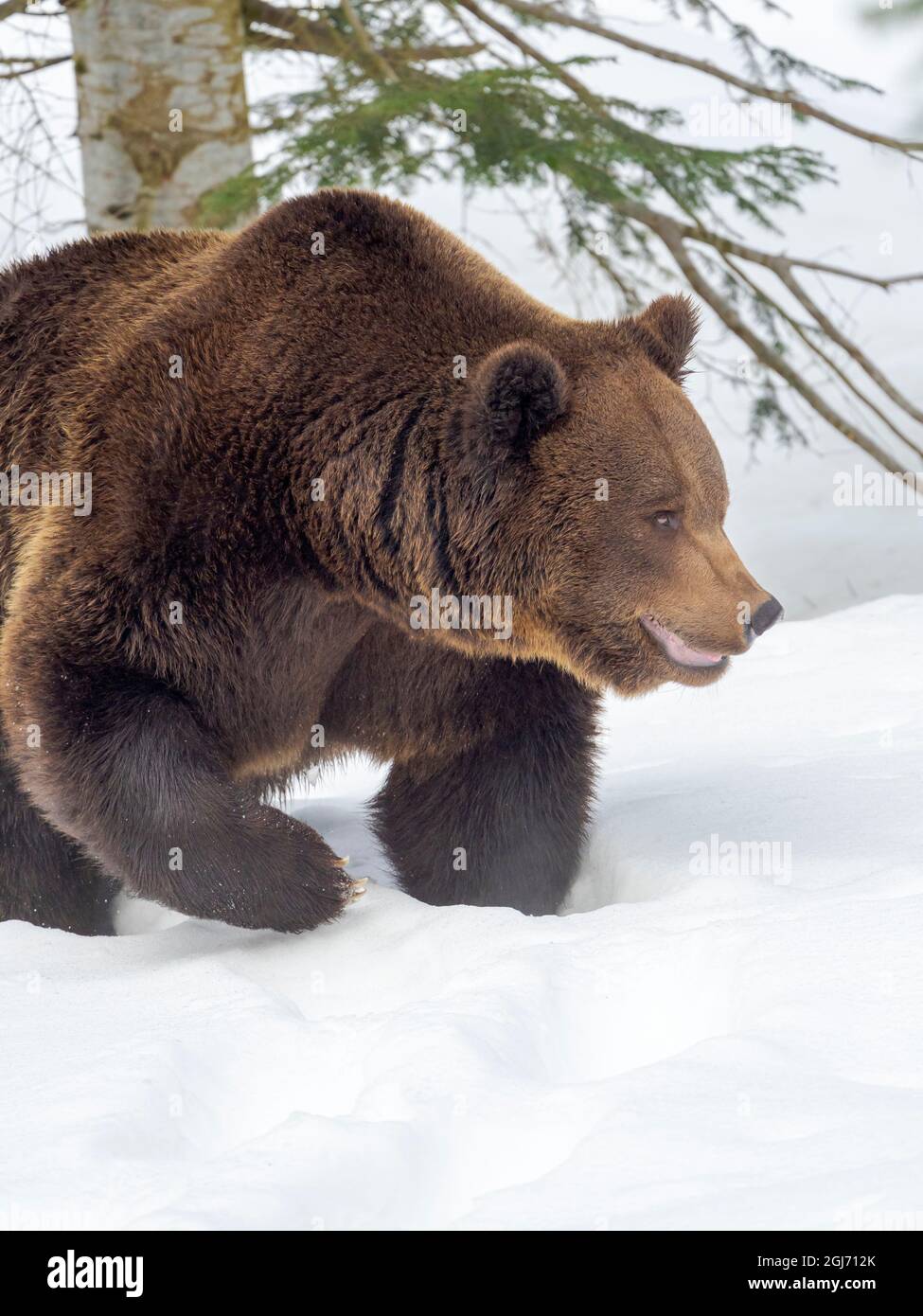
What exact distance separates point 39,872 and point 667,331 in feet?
8.03

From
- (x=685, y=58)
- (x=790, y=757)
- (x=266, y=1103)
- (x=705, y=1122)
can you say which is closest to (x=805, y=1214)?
(x=705, y=1122)

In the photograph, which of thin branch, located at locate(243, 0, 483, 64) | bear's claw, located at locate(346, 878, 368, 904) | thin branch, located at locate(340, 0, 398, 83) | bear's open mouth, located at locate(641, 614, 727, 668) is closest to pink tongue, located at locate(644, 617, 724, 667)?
bear's open mouth, located at locate(641, 614, 727, 668)

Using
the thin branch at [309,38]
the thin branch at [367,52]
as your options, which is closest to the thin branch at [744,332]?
the thin branch at [367,52]

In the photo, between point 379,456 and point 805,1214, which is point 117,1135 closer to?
point 805,1214

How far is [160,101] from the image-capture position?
8250 millimetres

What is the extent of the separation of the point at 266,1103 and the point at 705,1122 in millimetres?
827

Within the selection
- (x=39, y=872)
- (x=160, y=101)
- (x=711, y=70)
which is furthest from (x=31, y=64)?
(x=39, y=872)

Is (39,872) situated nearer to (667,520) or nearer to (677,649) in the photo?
(677,649)

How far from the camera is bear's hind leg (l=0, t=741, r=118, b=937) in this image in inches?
179

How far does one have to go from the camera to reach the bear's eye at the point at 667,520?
12.3 ft

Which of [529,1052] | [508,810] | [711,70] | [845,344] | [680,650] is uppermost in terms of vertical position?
[711,70]

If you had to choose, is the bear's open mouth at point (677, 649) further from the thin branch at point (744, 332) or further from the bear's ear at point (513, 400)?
the thin branch at point (744, 332)

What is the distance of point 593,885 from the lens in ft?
15.0

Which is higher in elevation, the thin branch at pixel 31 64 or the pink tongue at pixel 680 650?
the thin branch at pixel 31 64
